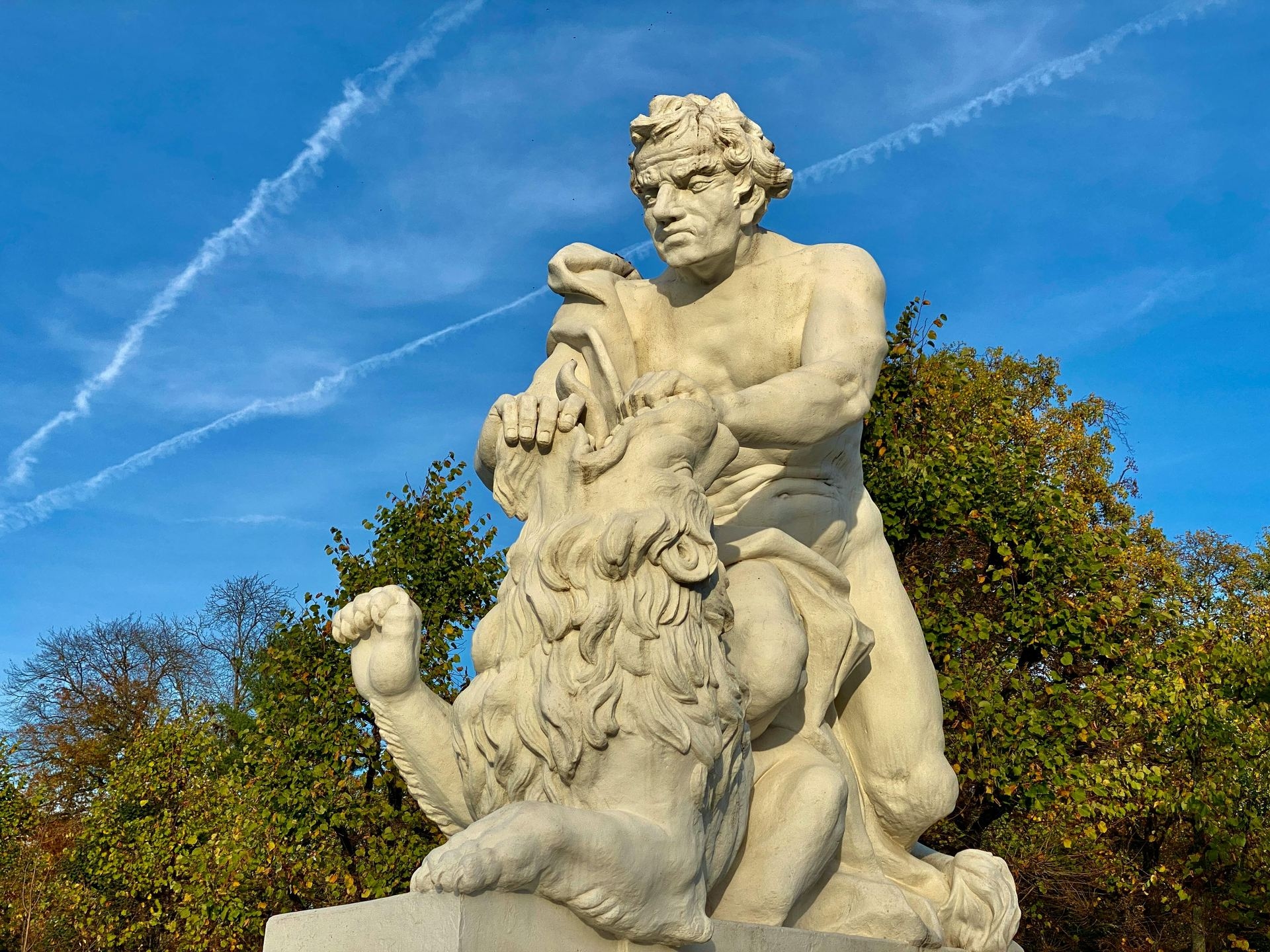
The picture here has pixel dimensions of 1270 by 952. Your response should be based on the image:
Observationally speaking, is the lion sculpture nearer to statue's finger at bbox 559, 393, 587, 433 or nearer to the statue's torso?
statue's finger at bbox 559, 393, 587, 433

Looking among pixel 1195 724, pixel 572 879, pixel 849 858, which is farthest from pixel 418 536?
pixel 572 879

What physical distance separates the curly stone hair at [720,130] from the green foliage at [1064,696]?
6.42 metres

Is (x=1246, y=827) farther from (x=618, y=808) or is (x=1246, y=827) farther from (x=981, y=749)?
(x=618, y=808)

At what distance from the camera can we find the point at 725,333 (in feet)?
12.5

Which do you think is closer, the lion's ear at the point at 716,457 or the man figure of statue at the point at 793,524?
the lion's ear at the point at 716,457

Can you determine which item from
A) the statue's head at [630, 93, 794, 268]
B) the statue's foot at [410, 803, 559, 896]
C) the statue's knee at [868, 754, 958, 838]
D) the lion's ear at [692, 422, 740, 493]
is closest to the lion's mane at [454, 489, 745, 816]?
the lion's ear at [692, 422, 740, 493]

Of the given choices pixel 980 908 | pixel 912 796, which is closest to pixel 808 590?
pixel 912 796

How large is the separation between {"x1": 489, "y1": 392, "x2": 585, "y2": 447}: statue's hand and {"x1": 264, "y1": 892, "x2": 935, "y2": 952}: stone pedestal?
1.05 metres

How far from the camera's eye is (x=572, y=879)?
2.34 meters

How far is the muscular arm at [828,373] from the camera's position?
310cm

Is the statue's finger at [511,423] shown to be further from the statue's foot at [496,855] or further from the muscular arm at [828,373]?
the statue's foot at [496,855]

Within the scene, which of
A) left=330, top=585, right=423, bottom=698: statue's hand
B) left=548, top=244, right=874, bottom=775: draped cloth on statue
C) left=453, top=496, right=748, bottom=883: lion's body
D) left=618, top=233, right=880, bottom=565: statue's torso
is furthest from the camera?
left=618, top=233, right=880, bottom=565: statue's torso

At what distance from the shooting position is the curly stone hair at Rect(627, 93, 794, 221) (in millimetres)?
3537

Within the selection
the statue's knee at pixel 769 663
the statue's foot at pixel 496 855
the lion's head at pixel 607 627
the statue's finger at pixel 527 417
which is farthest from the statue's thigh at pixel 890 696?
the statue's foot at pixel 496 855
